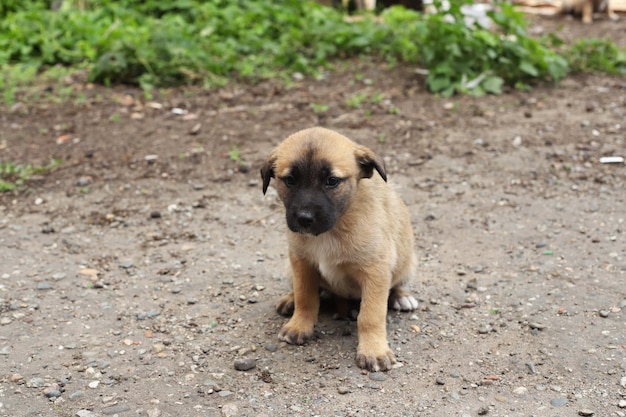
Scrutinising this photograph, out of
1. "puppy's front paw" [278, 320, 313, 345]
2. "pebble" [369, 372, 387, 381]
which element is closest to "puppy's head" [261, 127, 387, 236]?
"puppy's front paw" [278, 320, 313, 345]

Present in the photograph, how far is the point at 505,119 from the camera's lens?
839 centimetres

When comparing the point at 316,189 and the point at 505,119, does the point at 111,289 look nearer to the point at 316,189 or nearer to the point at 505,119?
the point at 316,189

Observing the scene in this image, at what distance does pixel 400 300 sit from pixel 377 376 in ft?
2.83

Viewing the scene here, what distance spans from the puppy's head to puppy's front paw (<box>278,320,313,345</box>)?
741 millimetres

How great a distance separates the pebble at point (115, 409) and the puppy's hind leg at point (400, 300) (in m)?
1.87

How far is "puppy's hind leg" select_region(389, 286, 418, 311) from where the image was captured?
5.12 meters

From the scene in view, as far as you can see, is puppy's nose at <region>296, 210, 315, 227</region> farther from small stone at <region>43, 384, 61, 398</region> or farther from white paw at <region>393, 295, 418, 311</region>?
small stone at <region>43, 384, 61, 398</region>

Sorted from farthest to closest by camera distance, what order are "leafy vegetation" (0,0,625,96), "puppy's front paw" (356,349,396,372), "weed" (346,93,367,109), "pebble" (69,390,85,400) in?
"leafy vegetation" (0,0,625,96) < "weed" (346,93,367,109) < "puppy's front paw" (356,349,396,372) < "pebble" (69,390,85,400)

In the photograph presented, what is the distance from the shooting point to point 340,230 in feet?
14.8

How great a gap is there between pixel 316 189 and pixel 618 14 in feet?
34.6

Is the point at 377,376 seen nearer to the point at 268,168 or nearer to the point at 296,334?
the point at 296,334

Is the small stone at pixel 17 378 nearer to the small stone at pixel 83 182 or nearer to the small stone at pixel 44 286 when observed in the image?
the small stone at pixel 44 286

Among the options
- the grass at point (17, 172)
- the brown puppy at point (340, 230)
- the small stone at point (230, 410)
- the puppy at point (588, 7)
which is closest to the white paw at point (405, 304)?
the brown puppy at point (340, 230)

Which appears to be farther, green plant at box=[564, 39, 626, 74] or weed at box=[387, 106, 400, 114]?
green plant at box=[564, 39, 626, 74]
